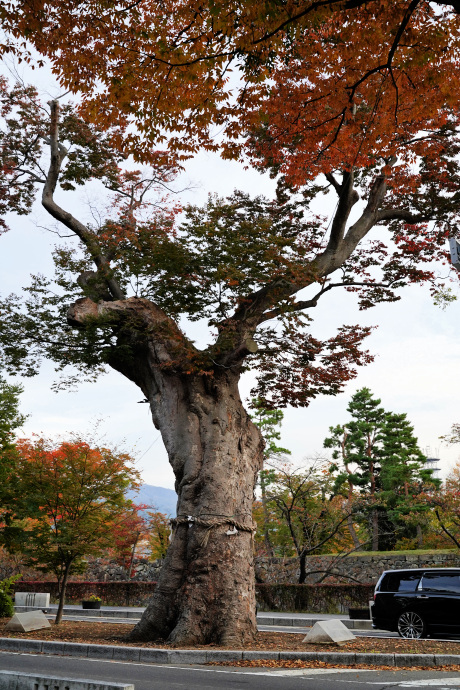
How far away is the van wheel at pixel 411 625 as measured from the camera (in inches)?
462

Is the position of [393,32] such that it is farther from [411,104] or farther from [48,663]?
[48,663]

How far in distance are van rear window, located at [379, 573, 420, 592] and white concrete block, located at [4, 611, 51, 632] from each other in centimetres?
732

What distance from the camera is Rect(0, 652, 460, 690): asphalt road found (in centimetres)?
676

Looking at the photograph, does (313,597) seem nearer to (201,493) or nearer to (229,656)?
(201,493)

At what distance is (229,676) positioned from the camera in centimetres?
756

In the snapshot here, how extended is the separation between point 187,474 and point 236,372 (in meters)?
2.58

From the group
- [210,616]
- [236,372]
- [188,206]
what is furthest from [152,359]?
[210,616]

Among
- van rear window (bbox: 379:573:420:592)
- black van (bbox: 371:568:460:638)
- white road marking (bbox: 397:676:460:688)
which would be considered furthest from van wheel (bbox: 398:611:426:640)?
white road marking (bbox: 397:676:460:688)

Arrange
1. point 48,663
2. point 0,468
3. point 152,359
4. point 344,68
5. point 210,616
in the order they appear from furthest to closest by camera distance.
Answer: point 0,468
point 152,359
point 210,616
point 48,663
point 344,68

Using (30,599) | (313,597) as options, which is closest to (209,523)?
(313,597)

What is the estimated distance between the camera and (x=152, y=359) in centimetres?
1293

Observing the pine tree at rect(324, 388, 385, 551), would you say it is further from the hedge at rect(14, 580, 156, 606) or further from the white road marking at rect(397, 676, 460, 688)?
the white road marking at rect(397, 676, 460, 688)

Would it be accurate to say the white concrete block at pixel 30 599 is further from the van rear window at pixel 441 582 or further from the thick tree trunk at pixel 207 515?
the van rear window at pixel 441 582

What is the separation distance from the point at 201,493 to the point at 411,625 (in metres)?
4.88
